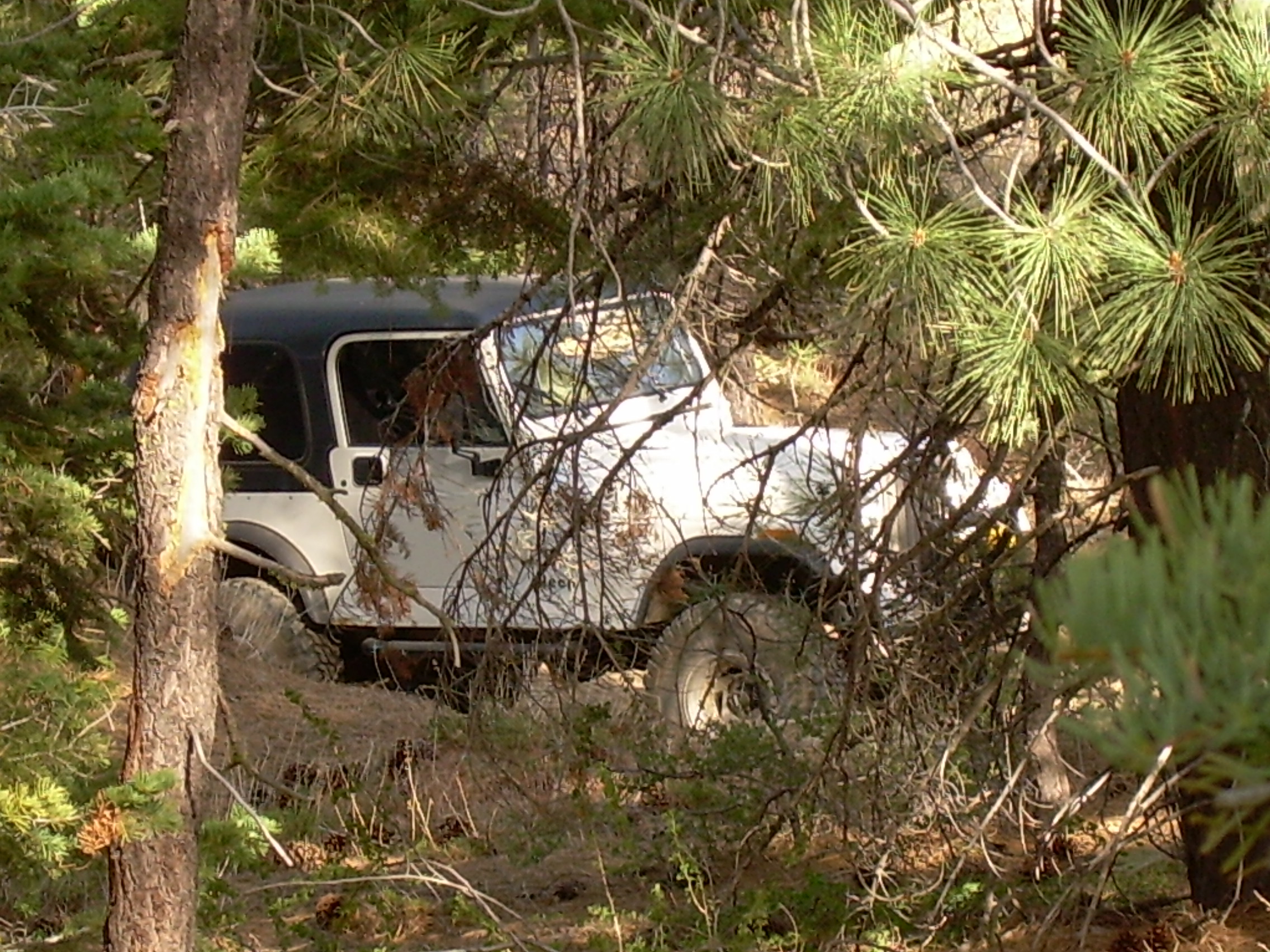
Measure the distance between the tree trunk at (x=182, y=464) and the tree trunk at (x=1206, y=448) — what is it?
215cm

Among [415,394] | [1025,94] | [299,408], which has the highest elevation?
[1025,94]

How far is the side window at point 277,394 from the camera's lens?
A: 820 cm

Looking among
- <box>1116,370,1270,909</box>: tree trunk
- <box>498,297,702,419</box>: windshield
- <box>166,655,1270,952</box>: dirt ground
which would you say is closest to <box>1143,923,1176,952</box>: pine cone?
<box>166,655,1270,952</box>: dirt ground

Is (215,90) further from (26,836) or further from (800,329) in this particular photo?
(800,329)

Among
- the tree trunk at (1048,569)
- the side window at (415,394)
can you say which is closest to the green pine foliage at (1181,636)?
the tree trunk at (1048,569)

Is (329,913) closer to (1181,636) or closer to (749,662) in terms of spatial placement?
(749,662)

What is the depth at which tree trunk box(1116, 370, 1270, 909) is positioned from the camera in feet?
12.6

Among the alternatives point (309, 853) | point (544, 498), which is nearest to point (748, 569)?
point (544, 498)

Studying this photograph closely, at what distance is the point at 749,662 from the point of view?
491 centimetres

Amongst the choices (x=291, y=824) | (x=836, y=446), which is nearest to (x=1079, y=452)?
(x=836, y=446)

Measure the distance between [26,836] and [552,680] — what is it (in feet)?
6.23

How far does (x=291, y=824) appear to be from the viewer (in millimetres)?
5543

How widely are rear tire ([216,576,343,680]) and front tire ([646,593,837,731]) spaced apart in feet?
7.95

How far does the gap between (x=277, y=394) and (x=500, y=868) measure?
3.06 meters
